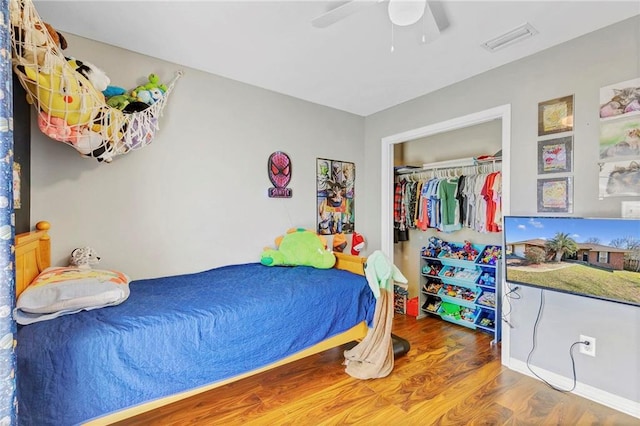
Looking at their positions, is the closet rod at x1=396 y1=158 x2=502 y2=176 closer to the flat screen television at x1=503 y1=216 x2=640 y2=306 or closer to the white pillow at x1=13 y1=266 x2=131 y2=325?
the flat screen television at x1=503 y1=216 x2=640 y2=306

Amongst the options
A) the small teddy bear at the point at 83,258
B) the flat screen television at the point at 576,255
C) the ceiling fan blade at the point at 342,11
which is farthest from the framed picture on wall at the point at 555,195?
the small teddy bear at the point at 83,258

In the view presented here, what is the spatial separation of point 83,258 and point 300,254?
1.57m

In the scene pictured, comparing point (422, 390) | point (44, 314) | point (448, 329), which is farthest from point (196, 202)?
point (448, 329)

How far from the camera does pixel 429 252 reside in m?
3.49

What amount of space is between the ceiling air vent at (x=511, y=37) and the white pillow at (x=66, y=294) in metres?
2.88

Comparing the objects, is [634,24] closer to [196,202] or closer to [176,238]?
[196,202]

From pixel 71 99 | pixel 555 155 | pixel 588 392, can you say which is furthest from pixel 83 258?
pixel 588 392

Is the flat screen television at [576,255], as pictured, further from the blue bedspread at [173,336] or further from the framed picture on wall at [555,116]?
the blue bedspread at [173,336]

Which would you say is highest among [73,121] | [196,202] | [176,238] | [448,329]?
[73,121]

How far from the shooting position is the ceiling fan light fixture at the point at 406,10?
4.54ft

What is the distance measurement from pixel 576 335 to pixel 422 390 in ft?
3.74

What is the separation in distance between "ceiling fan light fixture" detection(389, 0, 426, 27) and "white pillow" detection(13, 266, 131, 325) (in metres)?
2.04

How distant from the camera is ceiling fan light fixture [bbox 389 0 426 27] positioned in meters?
1.38

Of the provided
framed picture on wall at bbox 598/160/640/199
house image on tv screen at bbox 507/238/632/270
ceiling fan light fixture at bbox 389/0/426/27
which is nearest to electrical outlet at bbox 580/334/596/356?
house image on tv screen at bbox 507/238/632/270
